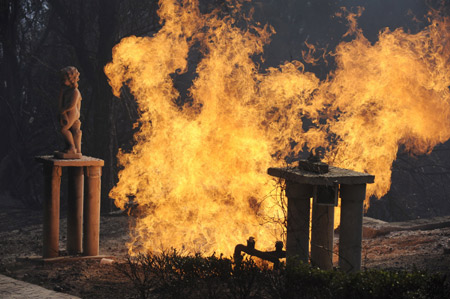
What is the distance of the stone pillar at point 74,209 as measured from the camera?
11797 mm

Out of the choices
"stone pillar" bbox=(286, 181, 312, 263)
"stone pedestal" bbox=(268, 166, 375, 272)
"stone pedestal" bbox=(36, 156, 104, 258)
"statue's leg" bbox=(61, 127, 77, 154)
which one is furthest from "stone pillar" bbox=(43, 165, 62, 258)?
"stone pillar" bbox=(286, 181, 312, 263)

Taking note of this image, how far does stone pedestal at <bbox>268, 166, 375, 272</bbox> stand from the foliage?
0.60 metres

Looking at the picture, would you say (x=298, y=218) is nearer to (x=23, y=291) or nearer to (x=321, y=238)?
(x=321, y=238)

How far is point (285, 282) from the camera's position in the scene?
7.31 meters

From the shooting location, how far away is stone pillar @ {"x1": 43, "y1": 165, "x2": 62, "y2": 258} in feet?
37.8

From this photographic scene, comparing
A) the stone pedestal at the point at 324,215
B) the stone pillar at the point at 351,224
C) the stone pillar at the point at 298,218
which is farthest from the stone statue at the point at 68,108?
the stone pillar at the point at 351,224

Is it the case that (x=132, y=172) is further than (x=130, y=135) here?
No

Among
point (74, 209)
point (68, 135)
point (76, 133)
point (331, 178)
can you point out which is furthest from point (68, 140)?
point (331, 178)

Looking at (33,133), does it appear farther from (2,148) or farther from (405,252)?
(405,252)

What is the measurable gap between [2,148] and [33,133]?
2.83m

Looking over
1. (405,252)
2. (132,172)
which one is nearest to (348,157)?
(405,252)

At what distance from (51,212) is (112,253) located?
8.13 feet

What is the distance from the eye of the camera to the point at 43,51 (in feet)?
89.6

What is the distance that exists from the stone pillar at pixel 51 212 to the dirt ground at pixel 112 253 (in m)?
0.34
